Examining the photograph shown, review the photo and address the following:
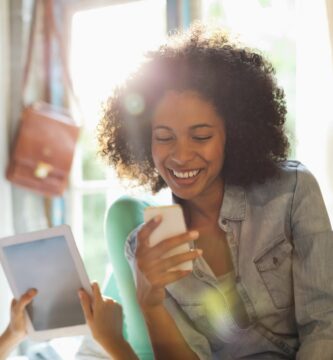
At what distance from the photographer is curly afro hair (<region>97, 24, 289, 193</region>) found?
727mm

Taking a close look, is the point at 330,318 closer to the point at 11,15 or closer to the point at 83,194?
the point at 83,194

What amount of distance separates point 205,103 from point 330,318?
33 cm

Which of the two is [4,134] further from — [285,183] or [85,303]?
[285,183]

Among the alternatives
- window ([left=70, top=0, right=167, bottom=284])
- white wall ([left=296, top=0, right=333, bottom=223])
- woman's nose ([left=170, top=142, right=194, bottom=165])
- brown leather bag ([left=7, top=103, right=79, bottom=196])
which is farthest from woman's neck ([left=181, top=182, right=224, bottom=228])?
brown leather bag ([left=7, top=103, right=79, bottom=196])

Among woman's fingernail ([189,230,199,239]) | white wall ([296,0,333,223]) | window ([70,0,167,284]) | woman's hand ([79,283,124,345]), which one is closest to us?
woman's fingernail ([189,230,199,239])

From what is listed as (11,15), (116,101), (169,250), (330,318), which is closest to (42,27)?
(11,15)

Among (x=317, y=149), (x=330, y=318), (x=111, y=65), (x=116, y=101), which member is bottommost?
(x=330, y=318)

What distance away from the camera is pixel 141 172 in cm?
87

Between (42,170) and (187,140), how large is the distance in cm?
69

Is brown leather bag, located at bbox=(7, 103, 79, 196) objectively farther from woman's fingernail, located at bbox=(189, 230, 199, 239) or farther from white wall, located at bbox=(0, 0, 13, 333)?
woman's fingernail, located at bbox=(189, 230, 199, 239)

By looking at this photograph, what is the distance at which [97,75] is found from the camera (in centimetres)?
133

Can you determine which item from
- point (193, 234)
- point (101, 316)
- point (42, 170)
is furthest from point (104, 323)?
point (42, 170)

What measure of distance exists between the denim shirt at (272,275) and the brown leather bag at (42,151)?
563 millimetres

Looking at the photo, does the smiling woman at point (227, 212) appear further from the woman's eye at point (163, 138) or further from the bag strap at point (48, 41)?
the bag strap at point (48, 41)
